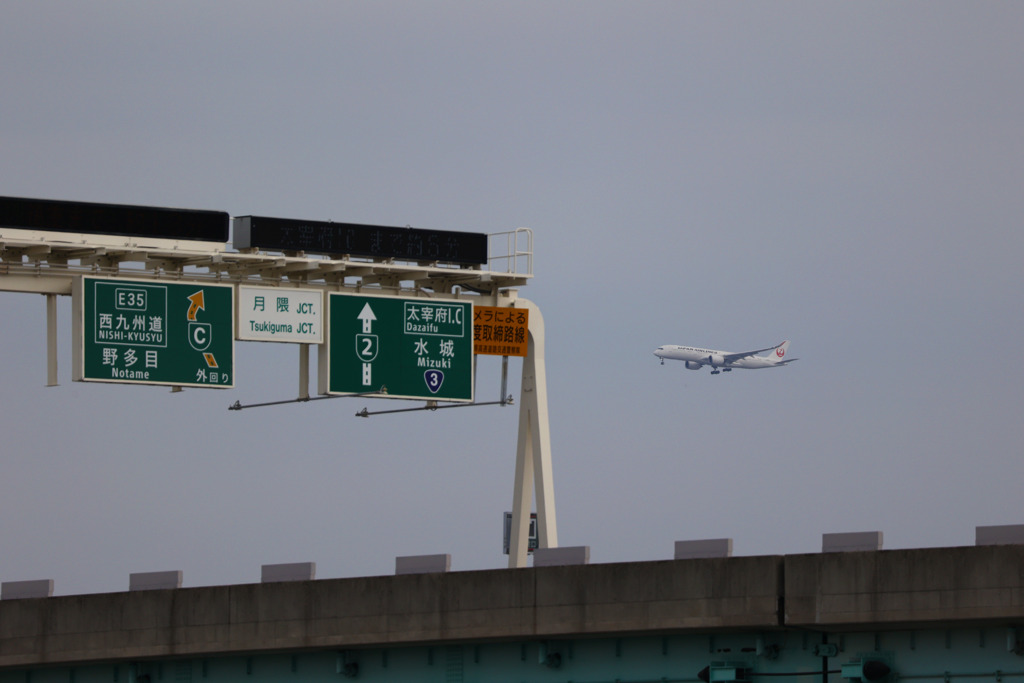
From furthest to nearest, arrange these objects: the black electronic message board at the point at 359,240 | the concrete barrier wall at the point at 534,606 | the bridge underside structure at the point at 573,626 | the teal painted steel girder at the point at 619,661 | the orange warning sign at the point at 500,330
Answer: the orange warning sign at the point at 500,330 < the black electronic message board at the point at 359,240 < the teal painted steel girder at the point at 619,661 < the bridge underside structure at the point at 573,626 < the concrete barrier wall at the point at 534,606

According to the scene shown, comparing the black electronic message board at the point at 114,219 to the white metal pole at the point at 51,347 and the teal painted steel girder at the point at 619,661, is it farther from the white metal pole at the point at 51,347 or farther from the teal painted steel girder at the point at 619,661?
the teal painted steel girder at the point at 619,661

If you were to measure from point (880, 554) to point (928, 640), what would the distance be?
1.37 m

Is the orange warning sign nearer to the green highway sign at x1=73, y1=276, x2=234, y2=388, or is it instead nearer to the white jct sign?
the white jct sign

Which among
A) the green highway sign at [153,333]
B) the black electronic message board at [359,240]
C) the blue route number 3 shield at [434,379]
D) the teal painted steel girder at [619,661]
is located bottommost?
the teal painted steel girder at [619,661]

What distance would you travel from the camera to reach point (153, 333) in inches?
1785

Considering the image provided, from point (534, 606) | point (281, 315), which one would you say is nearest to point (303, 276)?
point (281, 315)

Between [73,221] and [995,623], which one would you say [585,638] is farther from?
[73,221]

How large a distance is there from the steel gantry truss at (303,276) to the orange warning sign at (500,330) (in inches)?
11.3

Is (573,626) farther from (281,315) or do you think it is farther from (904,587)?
(281,315)

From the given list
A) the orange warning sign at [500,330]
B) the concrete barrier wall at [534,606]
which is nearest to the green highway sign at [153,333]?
the orange warning sign at [500,330]

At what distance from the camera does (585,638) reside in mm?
29219

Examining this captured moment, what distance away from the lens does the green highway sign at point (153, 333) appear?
44531 mm

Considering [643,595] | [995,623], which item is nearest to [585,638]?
[643,595]

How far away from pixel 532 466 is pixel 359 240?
753 centimetres
